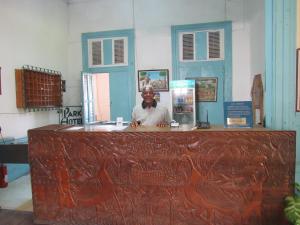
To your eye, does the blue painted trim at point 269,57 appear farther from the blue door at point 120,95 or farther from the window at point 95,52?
the window at point 95,52

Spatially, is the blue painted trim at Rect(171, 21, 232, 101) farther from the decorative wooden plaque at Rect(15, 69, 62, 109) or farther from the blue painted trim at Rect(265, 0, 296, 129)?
the blue painted trim at Rect(265, 0, 296, 129)

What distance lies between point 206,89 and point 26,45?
4.16 m

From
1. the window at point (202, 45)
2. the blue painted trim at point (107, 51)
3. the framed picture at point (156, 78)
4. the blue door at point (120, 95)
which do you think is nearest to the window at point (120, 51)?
the blue painted trim at point (107, 51)

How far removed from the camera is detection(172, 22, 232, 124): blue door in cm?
588

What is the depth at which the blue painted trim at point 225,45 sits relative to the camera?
5824 millimetres

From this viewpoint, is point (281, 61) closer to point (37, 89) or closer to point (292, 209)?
point (292, 209)

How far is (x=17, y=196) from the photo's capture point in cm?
354

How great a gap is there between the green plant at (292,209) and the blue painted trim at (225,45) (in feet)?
13.8

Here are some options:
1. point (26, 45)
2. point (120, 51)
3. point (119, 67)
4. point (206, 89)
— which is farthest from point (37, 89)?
point (206, 89)

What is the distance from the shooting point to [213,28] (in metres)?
5.90

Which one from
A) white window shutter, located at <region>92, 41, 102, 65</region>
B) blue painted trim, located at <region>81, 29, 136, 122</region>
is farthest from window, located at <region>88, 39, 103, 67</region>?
blue painted trim, located at <region>81, 29, 136, 122</region>

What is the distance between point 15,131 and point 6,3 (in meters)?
2.38

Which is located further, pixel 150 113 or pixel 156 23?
pixel 156 23

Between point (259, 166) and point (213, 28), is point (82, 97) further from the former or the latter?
point (259, 166)
